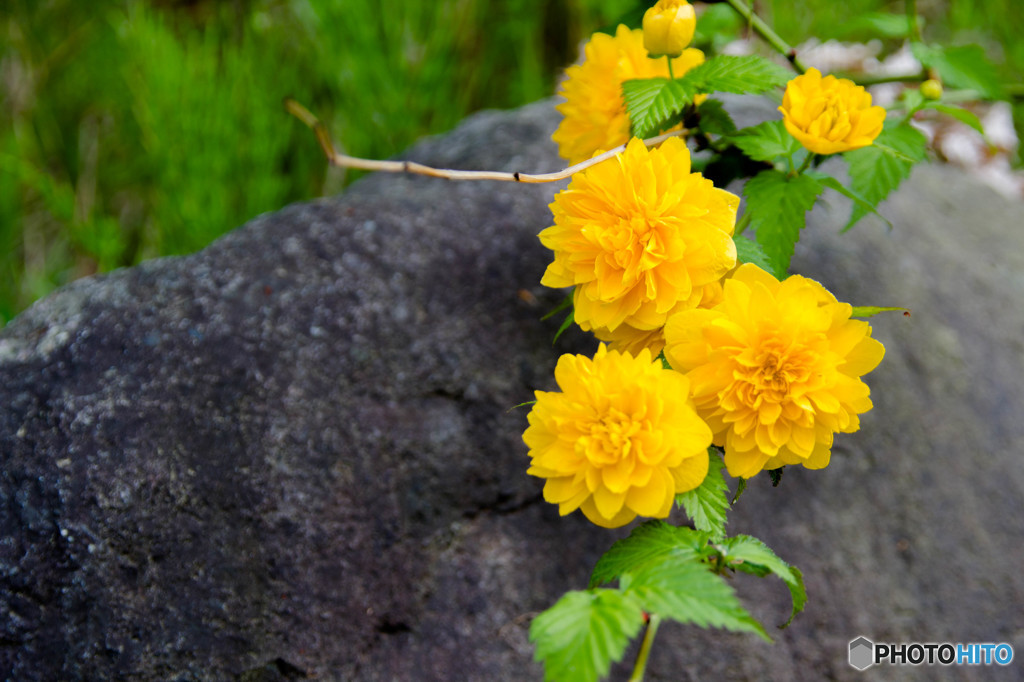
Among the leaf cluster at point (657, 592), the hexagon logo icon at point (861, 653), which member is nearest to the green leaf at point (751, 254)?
the leaf cluster at point (657, 592)

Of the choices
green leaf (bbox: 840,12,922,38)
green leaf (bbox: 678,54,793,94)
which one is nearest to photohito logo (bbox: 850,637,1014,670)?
green leaf (bbox: 678,54,793,94)

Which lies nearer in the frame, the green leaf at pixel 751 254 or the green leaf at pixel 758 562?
the green leaf at pixel 758 562

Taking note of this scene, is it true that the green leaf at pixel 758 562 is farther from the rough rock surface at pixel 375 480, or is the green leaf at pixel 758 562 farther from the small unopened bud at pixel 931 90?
the small unopened bud at pixel 931 90

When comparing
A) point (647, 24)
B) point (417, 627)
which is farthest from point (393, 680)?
point (647, 24)

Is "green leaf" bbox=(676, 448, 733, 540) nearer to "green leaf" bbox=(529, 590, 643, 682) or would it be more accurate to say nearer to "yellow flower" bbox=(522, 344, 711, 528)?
"yellow flower" bbox=(522, 344, 711, 528)

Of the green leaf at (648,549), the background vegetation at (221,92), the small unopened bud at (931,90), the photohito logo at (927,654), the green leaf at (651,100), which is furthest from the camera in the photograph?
the background vegetation at (221,92)

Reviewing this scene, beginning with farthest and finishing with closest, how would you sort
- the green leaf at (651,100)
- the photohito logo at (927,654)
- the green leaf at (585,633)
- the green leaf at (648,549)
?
the photohito logo at (927,654), the green leaf at (651,100), the green leaf at (648,549), the green leaf at (585,633)
